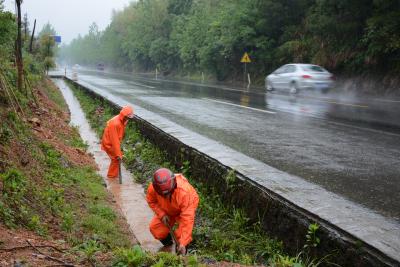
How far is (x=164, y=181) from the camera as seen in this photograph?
4848 millimetres

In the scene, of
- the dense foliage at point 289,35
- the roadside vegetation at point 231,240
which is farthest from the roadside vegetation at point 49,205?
the dense foliage at point 289,35

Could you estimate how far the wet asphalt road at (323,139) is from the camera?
18.2 ft

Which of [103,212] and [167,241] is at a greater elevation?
[103,212]

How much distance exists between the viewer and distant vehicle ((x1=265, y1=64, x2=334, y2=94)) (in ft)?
66.8

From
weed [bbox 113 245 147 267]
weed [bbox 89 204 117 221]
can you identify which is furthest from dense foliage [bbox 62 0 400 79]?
weed [bbox 113 245 147 267]

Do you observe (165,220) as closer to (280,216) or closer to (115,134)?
(280,216)

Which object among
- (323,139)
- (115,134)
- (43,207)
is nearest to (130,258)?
(43,207)

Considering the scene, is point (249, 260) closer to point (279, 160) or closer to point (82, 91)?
point (279, 160)

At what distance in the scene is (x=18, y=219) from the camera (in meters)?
4.43

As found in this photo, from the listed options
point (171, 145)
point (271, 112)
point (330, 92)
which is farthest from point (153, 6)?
point (171, 145)

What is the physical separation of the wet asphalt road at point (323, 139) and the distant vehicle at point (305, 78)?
5365 mm

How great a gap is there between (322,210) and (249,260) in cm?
83

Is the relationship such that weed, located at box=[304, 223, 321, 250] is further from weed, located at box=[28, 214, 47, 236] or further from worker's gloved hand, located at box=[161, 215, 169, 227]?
weed, located at box=[28, 214, 47, 236]

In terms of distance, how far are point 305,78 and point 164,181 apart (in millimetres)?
16712
